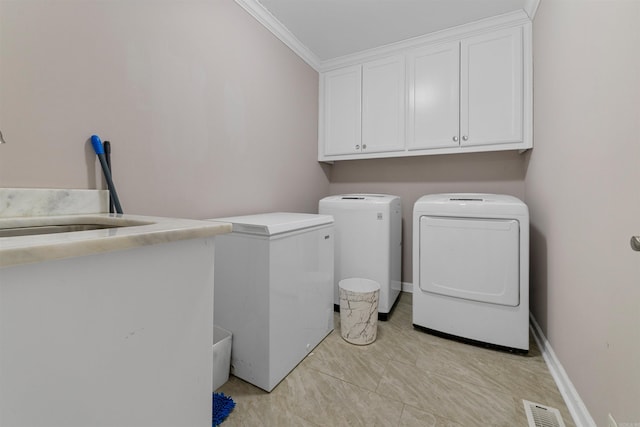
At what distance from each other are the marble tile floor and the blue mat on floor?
23 millimetres

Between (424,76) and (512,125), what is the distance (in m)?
0.78

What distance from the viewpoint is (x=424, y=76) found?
2254mm

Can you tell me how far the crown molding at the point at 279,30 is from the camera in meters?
1.85

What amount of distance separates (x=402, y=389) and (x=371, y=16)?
2393 mm

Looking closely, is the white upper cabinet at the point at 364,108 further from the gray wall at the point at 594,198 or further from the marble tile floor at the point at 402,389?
the marble tile floor at the point at 402,389

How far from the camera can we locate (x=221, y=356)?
1.33 m

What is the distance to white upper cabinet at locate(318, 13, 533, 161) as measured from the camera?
77.3 inches

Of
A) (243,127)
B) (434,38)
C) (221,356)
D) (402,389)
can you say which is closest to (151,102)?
(243,127)

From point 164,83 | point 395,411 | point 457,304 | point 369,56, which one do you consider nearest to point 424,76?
point 369,56

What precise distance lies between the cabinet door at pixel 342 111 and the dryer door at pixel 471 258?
1.16 m

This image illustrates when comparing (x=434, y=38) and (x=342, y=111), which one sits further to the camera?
(x=342, y=111)

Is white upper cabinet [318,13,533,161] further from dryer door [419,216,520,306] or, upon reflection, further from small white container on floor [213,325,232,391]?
small white container on floor [213,325,232,391]

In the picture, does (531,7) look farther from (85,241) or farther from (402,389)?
(85,241)

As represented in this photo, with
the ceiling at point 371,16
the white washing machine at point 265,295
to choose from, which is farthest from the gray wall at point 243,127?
the white washing machine at point 265,295
